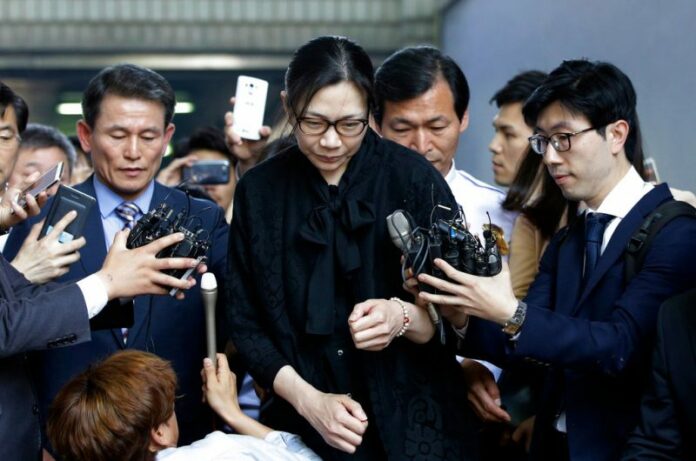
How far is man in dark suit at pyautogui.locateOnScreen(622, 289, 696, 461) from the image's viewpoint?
6.49ft

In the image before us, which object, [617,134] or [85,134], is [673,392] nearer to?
[617,134]

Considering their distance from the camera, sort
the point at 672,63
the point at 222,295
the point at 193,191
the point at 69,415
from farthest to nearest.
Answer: the point at 672,63 → the point at 193,191 → the point at 222,295 → the point at 69,415

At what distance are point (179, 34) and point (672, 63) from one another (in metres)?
5.97

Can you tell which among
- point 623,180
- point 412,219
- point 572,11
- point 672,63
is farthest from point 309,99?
point 572,11

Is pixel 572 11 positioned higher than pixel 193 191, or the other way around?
pixel 572 11

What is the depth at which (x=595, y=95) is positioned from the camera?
7.19 ft

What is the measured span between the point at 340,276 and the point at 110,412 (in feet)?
1.76

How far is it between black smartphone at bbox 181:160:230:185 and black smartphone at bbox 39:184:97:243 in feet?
5.92

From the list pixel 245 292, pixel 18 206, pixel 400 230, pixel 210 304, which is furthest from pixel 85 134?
pixel 400 230

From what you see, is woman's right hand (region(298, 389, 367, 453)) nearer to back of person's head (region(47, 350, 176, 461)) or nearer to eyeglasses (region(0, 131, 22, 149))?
back of person's head (region(47, 350, 176, 461))

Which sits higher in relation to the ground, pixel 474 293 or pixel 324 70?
pixel 324 70

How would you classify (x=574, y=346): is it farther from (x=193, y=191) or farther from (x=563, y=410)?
(x=193, y=191)

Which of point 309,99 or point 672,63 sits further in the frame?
point 672,63

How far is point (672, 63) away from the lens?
12.4ft
